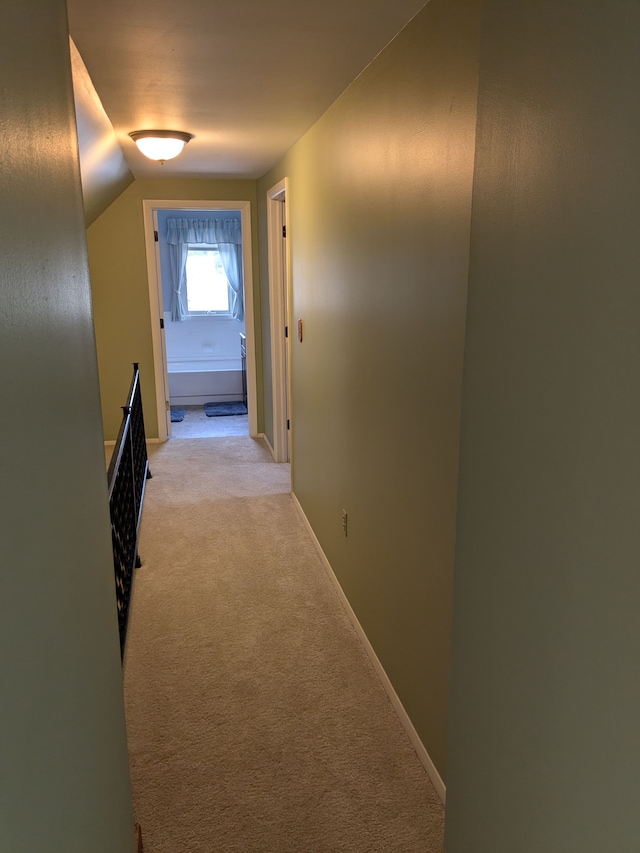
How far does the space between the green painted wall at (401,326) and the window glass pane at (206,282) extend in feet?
18.9

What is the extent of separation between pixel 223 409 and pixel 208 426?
82 cm

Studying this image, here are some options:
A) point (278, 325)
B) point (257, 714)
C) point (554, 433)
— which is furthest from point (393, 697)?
point (278, 325)

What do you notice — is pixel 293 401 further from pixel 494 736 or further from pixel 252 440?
pixel 494 736

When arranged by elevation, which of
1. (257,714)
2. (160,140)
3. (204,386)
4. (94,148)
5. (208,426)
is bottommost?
(257,714)

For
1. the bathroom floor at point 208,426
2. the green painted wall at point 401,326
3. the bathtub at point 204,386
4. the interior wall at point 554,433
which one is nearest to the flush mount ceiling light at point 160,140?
the green painted wall at point 401,326

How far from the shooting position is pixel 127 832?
1548mm

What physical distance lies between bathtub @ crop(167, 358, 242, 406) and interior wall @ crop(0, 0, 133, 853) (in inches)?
263

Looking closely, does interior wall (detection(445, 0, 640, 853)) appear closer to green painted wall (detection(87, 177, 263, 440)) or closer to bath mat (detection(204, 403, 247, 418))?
green painted wall (detection(87, 177, 263, 440))

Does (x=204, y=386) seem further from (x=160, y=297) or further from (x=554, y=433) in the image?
(x=554, y=433)

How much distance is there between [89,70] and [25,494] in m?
2.03

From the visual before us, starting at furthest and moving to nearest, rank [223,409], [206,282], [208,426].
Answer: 1. [206,282]
2. [223,409]
3. [208,426]

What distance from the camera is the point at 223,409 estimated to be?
304 inches

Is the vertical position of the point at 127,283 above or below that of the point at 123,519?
above

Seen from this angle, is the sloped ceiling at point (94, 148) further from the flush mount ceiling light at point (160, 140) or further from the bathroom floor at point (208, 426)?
the bathroom floor at point (208, 426)
